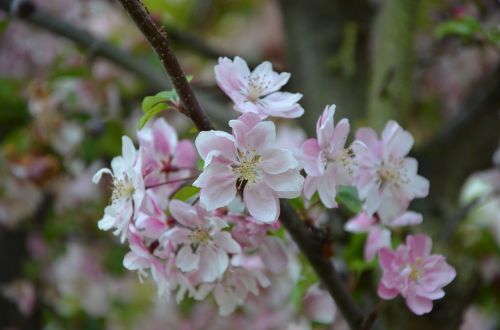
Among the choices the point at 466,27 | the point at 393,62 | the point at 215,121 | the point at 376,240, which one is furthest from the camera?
the point at 215,121

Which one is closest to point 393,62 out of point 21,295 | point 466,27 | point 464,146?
point 466,27

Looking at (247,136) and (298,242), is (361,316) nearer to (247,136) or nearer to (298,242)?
(298,242)

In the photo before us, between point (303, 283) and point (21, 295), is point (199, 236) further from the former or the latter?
point (21, 295)

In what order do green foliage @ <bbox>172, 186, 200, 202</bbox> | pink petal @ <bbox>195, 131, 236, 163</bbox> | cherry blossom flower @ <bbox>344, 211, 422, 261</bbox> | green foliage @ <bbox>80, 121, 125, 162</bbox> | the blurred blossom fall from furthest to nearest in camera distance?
the blurred blossom, green foliage @ <bbox>80, 121, 125, 162</bbox>, cherry blossom flower @ <bbox>344, 211, 422, 261</bbox>, green foliage @ <bbox>172, 186, 200, 202</bbox>, pink petal @ <bbox>195, 131, 236, 163</bbox>

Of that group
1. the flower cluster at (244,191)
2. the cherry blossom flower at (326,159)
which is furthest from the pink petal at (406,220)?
the cherry blossom flower at (326,159)

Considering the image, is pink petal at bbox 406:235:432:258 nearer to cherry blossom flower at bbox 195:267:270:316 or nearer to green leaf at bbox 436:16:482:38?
cherry blossom flower at bbox 195:267:270:316

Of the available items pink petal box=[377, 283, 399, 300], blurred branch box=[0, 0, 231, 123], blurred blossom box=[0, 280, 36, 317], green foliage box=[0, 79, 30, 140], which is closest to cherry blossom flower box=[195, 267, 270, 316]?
pink petal box=[377, 283, 399, 300]
